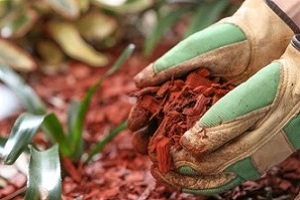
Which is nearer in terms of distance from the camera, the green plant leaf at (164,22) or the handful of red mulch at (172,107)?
the handful of red mulch at (172,107)

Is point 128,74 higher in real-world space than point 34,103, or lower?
lower

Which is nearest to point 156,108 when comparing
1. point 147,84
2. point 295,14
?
point 147,84

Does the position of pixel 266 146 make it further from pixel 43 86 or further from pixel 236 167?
pixel 43 86

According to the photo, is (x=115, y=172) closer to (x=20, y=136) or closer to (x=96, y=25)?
(x=20, y=136)

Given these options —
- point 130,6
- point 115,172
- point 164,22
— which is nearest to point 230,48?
point 115,172

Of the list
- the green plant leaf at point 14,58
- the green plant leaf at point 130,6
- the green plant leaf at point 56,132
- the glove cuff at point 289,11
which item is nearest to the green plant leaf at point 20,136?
the green plant leaf at point 56,132

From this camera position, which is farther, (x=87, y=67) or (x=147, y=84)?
(x=87, y=67)

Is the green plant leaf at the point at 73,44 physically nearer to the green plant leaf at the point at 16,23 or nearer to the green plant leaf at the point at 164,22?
the green plant leaf at the point at 16,23
